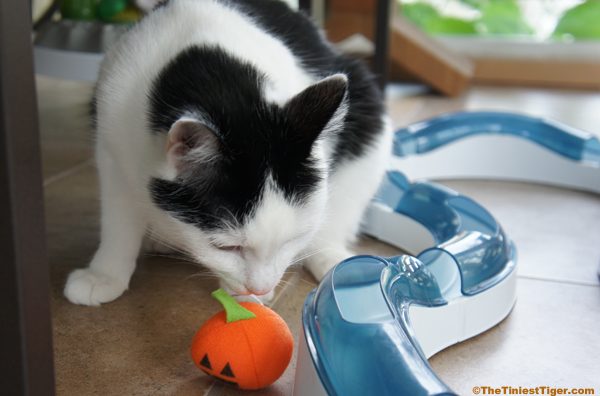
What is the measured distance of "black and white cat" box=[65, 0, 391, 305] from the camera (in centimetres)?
108

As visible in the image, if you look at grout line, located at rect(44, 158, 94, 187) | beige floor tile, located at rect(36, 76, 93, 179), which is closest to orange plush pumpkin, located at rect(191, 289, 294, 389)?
beige floor tile, located at rect(36, 76, 93, 179)

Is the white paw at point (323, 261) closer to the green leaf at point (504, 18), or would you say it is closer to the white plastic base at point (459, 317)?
the white plastic base at point (459, 317)

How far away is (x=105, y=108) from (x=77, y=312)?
38 centimetres

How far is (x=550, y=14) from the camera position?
4.27 metres

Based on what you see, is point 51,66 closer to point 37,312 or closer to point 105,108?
point 105,108

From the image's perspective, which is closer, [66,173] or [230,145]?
[230,145]

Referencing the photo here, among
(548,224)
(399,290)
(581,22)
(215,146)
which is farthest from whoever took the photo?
(581,22)

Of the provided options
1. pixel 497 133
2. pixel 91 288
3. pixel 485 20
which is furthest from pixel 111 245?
pixel 485 20

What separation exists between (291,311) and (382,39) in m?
1.50

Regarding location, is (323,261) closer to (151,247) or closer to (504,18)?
(151,247)

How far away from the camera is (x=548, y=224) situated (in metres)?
1.92

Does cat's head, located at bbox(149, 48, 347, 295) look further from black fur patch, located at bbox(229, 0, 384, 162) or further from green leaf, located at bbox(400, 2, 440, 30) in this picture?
green leaf, located at bbox(400, 2, 440, 30)

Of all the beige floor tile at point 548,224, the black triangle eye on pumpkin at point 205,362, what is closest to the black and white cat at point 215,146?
the black triangle eye on pumpkin at point 205,362

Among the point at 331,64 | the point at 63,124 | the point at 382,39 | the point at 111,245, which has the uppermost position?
the point at 331,64
